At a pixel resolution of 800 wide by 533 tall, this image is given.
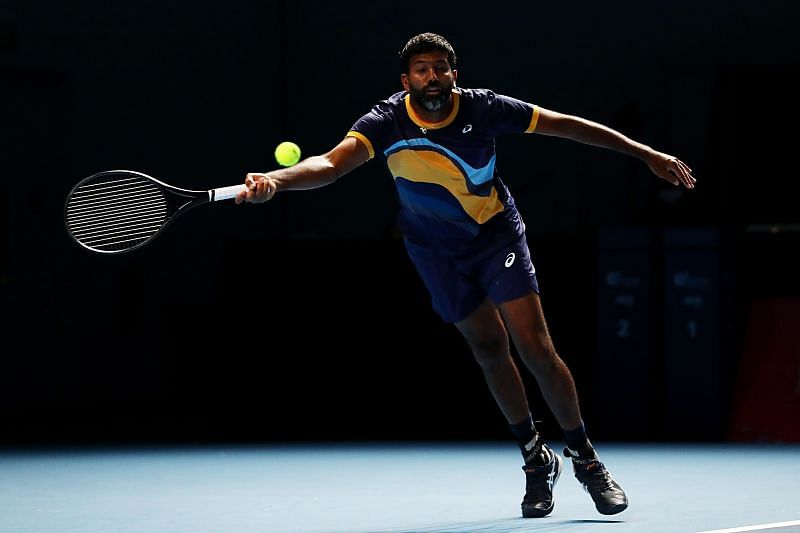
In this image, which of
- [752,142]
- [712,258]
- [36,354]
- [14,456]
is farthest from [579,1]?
[14,456]

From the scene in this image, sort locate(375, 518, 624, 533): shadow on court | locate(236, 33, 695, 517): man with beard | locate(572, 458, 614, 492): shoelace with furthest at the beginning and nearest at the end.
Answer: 1. locate(572, 458, 614, 492): shoelace
2. locate(236, 33, 695, 517): man with beard
3. locate(375, 518, 624, 533): shadow on court

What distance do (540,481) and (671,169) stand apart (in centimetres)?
130

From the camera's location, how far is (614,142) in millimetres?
5070

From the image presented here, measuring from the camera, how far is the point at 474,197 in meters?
5.18

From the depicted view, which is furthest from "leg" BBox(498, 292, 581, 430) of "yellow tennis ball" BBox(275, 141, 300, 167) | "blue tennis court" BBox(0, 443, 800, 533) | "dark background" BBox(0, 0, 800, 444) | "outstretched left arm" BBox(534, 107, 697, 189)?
"yellow tennis ball" BBox(275, 141, 300, 167)

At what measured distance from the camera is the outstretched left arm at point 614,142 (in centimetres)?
497

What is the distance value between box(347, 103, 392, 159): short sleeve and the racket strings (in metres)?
0.74

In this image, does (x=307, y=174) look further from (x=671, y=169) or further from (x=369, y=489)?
(x=369, y=489)

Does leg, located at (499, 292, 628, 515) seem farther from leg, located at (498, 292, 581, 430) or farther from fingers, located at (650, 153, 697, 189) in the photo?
fingers, located at (650, 153, 697, 189)

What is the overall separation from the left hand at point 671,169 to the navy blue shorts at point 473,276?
0.58 metres

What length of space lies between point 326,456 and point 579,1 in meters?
5.85

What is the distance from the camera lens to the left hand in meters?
4.94

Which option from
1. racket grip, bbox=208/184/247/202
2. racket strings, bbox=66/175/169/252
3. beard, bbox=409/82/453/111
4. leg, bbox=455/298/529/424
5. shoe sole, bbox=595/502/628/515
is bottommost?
shoe sole, bbox=595/502/628/515

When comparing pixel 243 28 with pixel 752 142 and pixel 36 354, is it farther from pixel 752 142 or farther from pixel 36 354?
pixel 752 142
